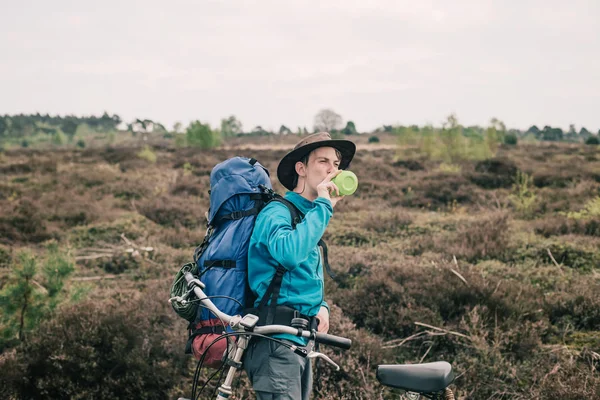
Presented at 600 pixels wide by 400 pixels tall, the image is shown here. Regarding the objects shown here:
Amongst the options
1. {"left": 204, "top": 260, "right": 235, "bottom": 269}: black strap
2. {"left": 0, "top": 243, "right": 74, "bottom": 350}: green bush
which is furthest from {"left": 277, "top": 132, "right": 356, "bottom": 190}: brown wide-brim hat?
{"left": 0, "top": 243, "right": 74, "bottom": 350}: green bush

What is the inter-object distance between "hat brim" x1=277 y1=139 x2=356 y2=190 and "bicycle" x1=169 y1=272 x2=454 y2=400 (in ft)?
2.74

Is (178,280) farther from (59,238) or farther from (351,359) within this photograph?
(59,238)

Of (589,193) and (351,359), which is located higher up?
(589,193)

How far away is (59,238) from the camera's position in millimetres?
11000

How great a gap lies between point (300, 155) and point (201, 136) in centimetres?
3528

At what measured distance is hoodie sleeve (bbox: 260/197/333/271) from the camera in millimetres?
2092

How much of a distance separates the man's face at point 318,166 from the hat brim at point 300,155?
33mm

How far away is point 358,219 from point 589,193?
674 cm

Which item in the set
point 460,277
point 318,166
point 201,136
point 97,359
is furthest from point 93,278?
point 201,136

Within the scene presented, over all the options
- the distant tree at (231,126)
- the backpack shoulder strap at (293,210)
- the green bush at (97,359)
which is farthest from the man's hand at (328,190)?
the distant tree at (231,126)

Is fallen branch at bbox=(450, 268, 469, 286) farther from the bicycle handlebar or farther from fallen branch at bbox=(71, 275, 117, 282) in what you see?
fallen branch at bbox=(71, 275, 117, 282)

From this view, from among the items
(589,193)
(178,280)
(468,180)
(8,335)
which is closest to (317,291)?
(178,280)

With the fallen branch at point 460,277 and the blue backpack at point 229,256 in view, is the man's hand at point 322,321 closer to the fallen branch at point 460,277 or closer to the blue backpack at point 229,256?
the blue backpack at point 229,256

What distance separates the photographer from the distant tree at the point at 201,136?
1442 inches
